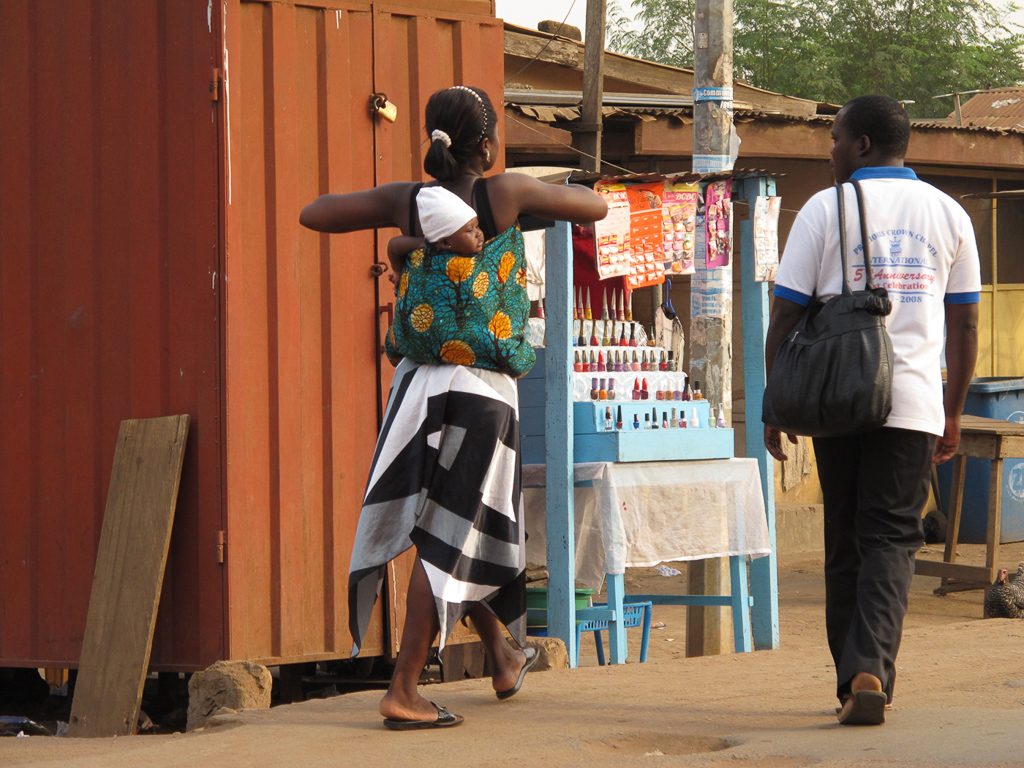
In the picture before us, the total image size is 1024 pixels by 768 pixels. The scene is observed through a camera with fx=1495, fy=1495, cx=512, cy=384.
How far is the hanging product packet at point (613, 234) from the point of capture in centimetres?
642

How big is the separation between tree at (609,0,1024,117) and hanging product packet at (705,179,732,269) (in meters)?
20.4

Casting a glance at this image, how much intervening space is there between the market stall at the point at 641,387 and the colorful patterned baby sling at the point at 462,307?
78.6 inches

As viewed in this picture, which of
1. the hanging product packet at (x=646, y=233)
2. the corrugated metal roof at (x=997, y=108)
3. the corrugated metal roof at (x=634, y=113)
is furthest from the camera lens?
the corrugated metal roof at (x=997, y=108)

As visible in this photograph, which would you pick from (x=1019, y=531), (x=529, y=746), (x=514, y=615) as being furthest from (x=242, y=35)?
(x=1019, y=531)

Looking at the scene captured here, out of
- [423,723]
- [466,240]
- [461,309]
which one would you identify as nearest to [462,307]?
[461,309]

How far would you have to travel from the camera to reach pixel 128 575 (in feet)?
18.7

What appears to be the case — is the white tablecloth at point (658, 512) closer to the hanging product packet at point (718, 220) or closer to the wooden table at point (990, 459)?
the hanging product packet at point (718, 220)

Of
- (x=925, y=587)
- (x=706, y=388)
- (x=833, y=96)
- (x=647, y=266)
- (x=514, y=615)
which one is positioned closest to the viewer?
(x=514, y=615)

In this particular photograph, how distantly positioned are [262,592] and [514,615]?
1578 millimetres

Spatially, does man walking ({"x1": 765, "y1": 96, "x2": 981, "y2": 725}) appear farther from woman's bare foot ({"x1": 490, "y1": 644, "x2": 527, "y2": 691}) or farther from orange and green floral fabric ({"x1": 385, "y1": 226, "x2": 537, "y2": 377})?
woman's bare foot ({"x1": 490, "y1": 644, "x2": 527, "y2": 691})

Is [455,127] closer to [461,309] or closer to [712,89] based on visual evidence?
[461,309]

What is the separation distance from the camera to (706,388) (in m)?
7.34

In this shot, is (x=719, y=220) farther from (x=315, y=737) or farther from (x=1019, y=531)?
(x=1019, y=531)

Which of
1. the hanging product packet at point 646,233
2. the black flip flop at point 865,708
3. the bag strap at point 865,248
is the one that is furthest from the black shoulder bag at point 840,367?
the hanging product packet at point 646,233
